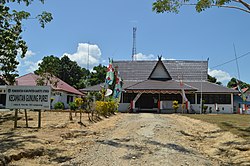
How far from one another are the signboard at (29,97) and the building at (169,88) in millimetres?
17559

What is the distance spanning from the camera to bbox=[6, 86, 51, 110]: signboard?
1064 cm

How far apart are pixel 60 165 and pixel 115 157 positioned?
56.2 inches

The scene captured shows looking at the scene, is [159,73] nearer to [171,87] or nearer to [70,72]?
[171,87]

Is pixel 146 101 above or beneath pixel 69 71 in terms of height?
beneath

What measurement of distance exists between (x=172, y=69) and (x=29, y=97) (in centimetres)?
2578

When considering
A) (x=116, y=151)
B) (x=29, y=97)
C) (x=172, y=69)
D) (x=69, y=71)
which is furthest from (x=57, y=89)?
(x=116, y=151)

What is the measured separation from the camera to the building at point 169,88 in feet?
92.3

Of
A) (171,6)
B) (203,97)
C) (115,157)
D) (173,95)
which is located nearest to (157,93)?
(173,95)

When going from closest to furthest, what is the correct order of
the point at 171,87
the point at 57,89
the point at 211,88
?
the point at 171,87, the point at 211,88, the point at 57,89

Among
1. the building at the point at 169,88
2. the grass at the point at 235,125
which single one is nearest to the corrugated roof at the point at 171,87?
the building at the point at 169,88

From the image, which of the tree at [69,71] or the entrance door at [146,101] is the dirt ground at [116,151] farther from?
the tree at [69,71]

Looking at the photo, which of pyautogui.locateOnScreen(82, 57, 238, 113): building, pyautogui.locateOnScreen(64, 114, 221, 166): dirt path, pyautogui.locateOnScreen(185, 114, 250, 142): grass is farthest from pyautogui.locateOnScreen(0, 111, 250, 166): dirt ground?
pyautogui.locateOnScreen(82, 57, 238, 113): building

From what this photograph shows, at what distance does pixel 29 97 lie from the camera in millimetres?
10734

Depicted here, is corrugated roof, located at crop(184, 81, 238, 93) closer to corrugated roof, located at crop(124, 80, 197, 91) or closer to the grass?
corrugated roof, located at crop(124, 80, 197, 91)
